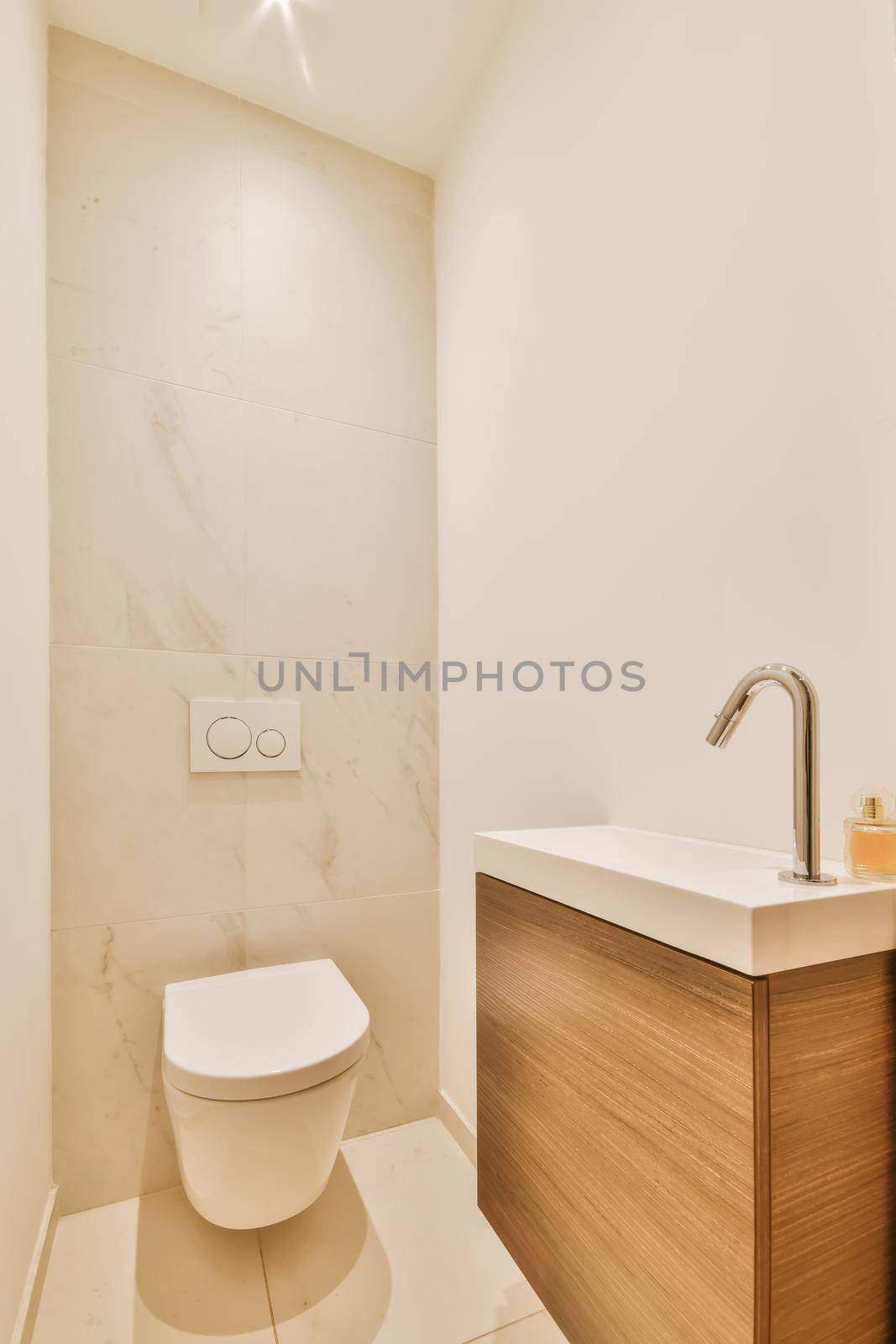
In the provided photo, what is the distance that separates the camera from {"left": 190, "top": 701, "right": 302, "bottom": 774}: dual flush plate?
150 cm

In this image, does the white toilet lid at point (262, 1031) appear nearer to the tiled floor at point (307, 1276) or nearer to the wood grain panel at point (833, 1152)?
the tiled floor at point (307, 1276)

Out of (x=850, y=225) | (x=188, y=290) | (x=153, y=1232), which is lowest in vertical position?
(x=153, y=1232)

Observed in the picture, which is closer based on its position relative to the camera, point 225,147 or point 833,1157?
point 833,1157

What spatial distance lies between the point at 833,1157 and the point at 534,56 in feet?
6.01

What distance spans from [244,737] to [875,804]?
1.22 meters

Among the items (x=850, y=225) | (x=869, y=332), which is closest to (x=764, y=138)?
(x=850, y=225)

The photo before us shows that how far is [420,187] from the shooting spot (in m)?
1.84

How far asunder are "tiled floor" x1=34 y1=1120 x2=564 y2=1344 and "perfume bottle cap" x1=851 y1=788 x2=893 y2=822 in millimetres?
1003

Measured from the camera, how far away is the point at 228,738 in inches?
59.8

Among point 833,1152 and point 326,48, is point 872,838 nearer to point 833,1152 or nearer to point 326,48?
point 833,1152

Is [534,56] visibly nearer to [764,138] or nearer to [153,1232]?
[764,138]

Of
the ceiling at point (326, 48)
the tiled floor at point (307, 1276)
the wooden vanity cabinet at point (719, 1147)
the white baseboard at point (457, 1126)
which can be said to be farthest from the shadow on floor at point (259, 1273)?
the ceiling at point (326, 48)

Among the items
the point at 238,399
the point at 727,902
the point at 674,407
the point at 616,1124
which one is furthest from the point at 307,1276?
the point at 238,399

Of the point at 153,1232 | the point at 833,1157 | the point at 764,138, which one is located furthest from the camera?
the point at 153,1232
